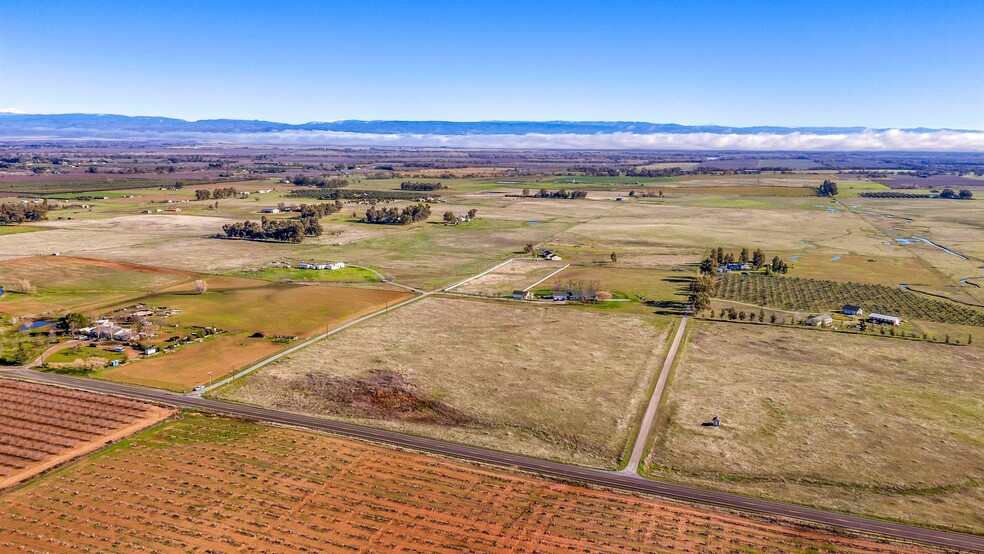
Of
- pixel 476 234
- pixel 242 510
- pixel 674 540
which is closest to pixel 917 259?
pixel 476 234

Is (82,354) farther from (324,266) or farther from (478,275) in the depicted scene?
(478,275)

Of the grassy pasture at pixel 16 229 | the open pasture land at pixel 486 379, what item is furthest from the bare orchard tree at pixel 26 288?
the grassy pasture at pixel 16 229

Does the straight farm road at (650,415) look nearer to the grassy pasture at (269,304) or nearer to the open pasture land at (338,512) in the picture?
the open pasture land at (338,512)

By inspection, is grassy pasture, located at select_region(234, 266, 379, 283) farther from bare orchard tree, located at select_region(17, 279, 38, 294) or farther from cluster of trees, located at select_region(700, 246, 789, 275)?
cluster of trees, located at select_region(700, 246, 789, 275)

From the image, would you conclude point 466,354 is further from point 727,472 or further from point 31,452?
point 31,452

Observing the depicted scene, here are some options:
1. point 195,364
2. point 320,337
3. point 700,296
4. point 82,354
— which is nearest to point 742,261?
point 700,296
